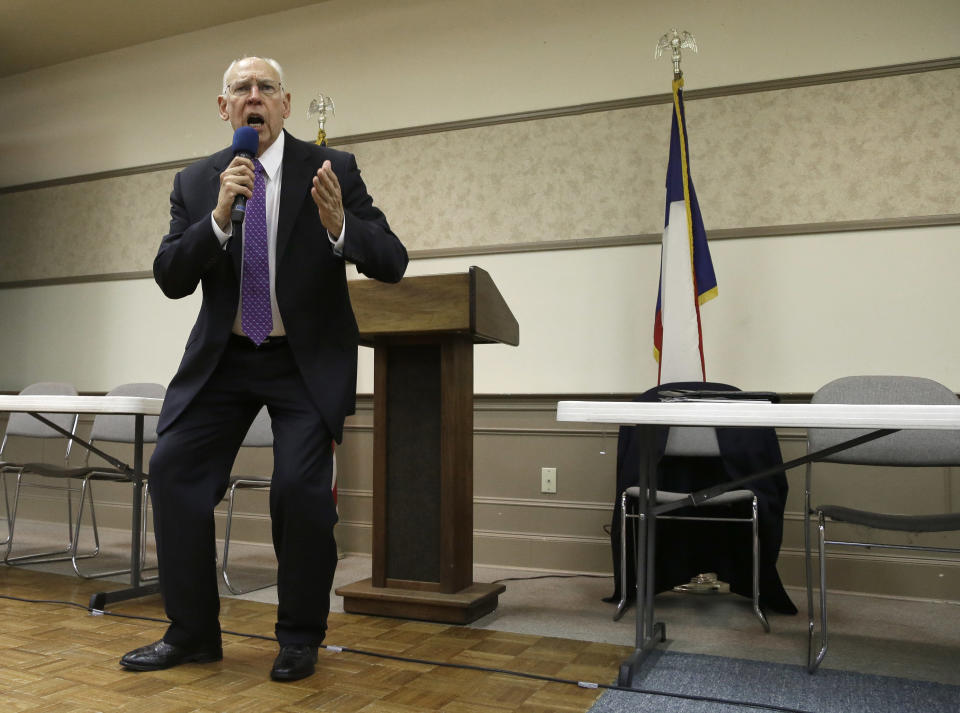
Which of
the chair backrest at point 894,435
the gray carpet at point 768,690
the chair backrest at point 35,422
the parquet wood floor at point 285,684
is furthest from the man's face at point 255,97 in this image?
the chair backrest at point 35,422

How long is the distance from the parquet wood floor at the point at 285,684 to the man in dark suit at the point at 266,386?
0.37ft

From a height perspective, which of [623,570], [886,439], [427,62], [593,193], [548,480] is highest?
[427,62]

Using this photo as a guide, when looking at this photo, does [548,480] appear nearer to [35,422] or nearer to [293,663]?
[293,663]

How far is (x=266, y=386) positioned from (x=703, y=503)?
4.69 ft

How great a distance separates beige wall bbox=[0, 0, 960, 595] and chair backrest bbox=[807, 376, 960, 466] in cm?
70

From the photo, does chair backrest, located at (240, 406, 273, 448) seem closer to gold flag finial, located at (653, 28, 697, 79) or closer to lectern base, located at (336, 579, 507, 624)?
lectern base, located at (336, 579, 507, 624)

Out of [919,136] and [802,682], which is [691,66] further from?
[802,682]

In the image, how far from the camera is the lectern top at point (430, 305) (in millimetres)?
2680

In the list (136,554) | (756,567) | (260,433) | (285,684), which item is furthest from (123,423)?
(756,567)

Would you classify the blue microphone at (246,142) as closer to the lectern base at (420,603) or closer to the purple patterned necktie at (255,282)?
the purple patterned necktie at (255,282)

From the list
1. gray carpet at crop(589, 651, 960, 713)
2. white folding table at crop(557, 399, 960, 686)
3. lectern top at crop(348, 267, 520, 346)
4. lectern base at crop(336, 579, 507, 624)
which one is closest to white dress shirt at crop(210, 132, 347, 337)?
lectern top at crop(348, 267, 520, 346)

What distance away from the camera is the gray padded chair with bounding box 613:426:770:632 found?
9.49ft

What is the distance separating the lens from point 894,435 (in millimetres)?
2680

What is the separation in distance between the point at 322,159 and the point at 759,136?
222 centimetres
